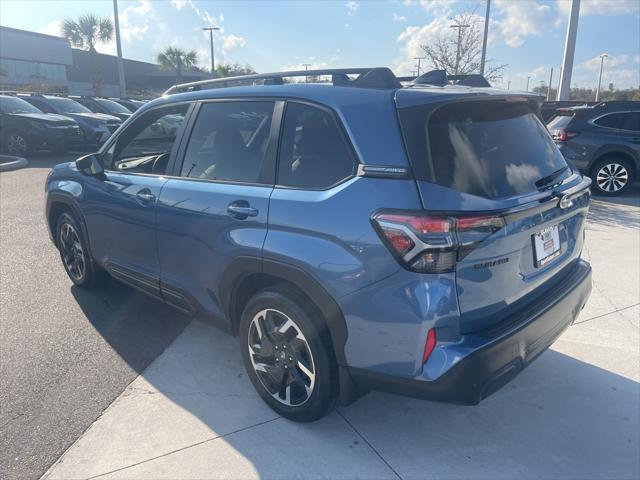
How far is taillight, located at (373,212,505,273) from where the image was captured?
2.15 meters

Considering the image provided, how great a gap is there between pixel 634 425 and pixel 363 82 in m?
2.43

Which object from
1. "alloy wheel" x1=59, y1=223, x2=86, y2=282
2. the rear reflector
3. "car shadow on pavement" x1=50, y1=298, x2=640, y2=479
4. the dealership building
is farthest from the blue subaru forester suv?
the dealership building

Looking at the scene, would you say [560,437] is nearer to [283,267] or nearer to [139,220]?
[283,267]

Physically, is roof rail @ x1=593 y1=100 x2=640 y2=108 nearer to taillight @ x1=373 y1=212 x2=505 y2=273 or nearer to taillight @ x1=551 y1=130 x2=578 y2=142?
taillight @ x1=551 y1=130 x2=578 y2=142

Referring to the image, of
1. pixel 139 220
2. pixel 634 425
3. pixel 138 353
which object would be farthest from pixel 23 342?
pixel 634 425

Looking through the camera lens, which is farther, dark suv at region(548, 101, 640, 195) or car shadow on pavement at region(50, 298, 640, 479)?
dark suv at region(548, 101, 640, 195)

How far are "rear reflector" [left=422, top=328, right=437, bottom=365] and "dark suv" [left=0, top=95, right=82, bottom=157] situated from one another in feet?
46.0

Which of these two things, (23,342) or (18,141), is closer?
(23,342)

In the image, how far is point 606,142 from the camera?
9.64 meters

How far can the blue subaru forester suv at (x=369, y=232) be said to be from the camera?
2.23m

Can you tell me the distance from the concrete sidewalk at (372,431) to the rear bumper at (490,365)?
48cm

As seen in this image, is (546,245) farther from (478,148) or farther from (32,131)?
(32,131)

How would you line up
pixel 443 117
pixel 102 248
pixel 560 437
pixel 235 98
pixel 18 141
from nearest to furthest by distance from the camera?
1. pixel 443 117
2. pixel 560 437
3. pixel 235 98
4. pixel 102 248
5. pixel 18 141

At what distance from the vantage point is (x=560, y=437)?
2.81m
